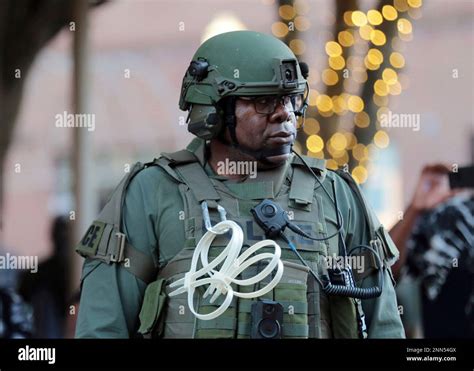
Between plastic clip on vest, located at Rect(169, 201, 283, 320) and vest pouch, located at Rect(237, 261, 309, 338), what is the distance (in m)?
0.03

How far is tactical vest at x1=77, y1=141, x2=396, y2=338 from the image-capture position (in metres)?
4.23

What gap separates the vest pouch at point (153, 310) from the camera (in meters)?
4.20

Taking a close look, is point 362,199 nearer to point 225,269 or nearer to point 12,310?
point 225,269

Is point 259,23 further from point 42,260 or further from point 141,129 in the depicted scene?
point 42,260

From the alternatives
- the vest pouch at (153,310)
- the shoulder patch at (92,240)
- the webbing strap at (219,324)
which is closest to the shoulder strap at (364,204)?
the webbing strap at (219,324)

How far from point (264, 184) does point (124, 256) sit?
0.48 m

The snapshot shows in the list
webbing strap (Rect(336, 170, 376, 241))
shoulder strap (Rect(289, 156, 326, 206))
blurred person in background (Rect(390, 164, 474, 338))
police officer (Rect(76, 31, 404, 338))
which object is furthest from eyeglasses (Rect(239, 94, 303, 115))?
blurred person in background (Rect(390, 164, 474, 338))

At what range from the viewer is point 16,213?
20.3 ft

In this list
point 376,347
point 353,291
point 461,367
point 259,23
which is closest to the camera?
point 353,291

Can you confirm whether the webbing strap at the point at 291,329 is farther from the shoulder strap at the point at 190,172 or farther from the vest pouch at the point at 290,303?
the shoulder strap at the point at 190,172

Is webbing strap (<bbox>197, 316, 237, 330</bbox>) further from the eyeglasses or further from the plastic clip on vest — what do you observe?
the eyeglasses

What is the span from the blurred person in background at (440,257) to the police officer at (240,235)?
6.42 ft

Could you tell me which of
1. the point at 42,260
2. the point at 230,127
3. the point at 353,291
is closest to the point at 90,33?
the point at 42,260

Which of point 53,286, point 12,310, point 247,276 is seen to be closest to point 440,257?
point 53,286
